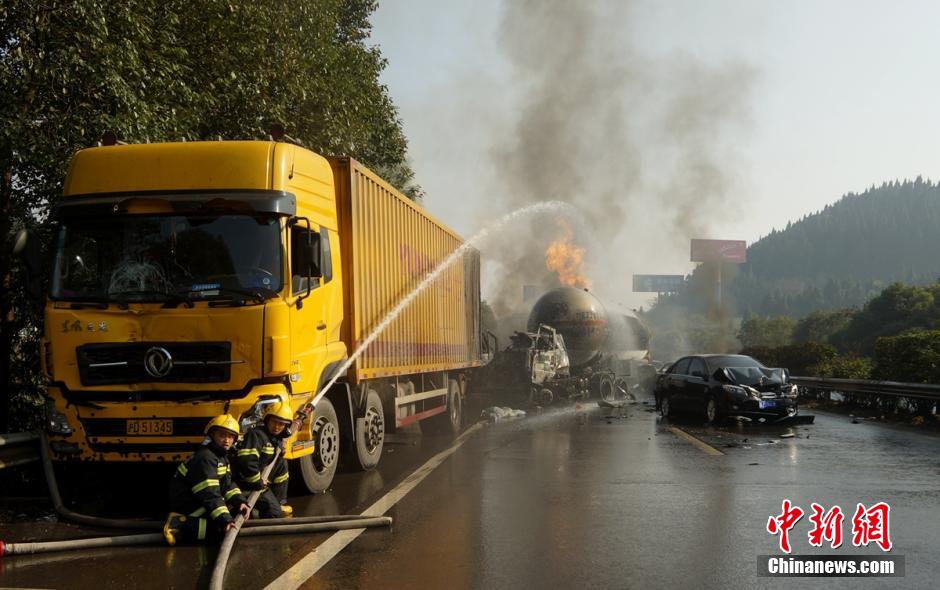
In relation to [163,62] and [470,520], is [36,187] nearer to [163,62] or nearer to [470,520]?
[163,62]

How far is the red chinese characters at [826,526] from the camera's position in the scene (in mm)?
6625

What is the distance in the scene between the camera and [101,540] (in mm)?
6527

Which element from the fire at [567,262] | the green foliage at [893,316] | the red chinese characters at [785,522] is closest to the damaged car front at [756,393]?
the red chinese characters at [785,522]

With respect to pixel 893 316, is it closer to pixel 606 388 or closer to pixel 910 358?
pixel 606 388

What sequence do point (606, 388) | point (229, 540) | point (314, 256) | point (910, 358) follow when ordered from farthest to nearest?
point (606, 388), point (910, 358), point (314, 256), point (229, 540)

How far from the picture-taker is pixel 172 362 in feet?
25.1

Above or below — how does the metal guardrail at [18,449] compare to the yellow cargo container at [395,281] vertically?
below

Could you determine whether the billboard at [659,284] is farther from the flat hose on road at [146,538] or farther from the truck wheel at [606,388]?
the flat hose on road at [146,538]

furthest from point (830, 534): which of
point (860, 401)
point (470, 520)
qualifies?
point (860, 401)

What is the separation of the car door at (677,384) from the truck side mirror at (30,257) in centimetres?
1420

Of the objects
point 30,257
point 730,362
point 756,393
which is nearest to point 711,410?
point 756,393

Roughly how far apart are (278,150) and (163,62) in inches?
190

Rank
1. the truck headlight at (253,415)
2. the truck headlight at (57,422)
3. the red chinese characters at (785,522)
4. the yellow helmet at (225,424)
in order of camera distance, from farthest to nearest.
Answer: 1. the truck headlight at (57,422)
2. the truck headlight at (253,415)
3. the yellow helmet at (225,424)
4. the red chinese characters at (785,522)

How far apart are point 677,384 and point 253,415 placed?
13660 millimetres
